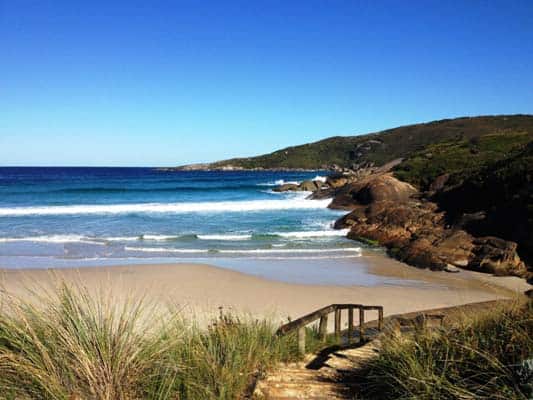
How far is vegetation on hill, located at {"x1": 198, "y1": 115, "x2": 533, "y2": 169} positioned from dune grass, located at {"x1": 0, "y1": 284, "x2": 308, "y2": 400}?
80.5 m

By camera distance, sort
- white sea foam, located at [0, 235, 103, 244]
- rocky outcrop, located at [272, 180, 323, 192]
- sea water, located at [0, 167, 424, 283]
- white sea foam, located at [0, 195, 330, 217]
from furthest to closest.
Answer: rocky outcrop, located at [272, 180, 323, 192] → white sea foam, located at [0, 195, 330, 217] → white sea foam, located at [0, 235, 103, 244] → sea water, located at [0, 167, 424, 283]

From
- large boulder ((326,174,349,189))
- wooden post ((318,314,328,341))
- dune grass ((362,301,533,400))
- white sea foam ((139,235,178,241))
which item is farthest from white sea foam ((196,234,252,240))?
large boulder ((326,174,349,189))

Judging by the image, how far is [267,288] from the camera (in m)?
14.0

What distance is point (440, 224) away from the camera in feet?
68.9

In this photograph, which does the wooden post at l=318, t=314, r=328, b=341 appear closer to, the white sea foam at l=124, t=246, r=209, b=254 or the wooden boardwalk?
the wooden boardwalk

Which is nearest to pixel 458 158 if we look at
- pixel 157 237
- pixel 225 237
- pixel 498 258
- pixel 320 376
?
pixel 225 237

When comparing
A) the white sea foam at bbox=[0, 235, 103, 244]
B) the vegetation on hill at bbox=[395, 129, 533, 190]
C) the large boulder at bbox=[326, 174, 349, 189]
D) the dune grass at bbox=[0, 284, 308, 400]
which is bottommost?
the white sea foam at bbox=[0, 235, 103, 244]

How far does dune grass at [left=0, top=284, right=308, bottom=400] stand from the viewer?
3568 millimetres

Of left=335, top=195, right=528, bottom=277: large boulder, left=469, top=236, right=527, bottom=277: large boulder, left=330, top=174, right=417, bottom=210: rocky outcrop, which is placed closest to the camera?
left=469, top=236, right=527, bottom=277: large boulder

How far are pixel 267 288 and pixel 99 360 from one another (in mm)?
10520

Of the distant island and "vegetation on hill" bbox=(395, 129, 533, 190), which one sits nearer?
the distant island

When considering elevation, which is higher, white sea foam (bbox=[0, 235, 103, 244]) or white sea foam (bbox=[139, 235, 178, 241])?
white sea foam (bbox=[0, 235, 103, 244])

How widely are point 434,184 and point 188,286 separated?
18970 millimetres

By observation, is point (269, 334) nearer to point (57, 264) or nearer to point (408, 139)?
point (57, 264)
